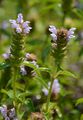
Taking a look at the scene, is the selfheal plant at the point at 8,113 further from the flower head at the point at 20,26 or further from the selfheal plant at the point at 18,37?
the flower head at the point at 20,26

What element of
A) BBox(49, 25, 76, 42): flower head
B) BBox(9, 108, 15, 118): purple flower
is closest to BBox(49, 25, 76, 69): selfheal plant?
BBox(49, 25, 76, 42): flower head

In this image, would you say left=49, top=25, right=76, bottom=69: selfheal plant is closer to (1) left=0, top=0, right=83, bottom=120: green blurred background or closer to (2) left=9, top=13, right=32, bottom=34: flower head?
(2) left=9, top=13, right=32, bottom=34: flower head

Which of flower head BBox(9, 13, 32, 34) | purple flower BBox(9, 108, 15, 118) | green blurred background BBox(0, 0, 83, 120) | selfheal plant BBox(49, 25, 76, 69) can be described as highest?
green blurred background BBox(0, 0, 83, 120)

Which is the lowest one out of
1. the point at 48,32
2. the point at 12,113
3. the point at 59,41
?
the point at 12,113

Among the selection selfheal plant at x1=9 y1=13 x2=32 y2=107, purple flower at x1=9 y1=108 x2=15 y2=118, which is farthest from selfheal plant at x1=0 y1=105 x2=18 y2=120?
selfheal plant at x1=9 y1=13 x2=32 y2=107

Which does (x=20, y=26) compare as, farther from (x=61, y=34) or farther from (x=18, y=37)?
(x=61, y=34)

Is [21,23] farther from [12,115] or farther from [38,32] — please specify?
[38,32]

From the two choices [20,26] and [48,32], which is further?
[48,32]

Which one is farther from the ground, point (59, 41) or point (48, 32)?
point (48, 32)

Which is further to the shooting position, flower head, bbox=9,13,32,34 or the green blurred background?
the green blurred background

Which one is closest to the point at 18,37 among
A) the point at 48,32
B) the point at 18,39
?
the point at 18,39

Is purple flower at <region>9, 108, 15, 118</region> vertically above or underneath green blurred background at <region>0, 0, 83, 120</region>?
underneath

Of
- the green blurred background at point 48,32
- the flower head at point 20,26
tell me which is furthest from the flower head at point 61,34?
the green blurred background at point 48,32

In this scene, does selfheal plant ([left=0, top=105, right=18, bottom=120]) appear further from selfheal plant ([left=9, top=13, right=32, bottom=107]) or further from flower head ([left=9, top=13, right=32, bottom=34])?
flower head ([left=9, top=13, right=32, bottom=34])
